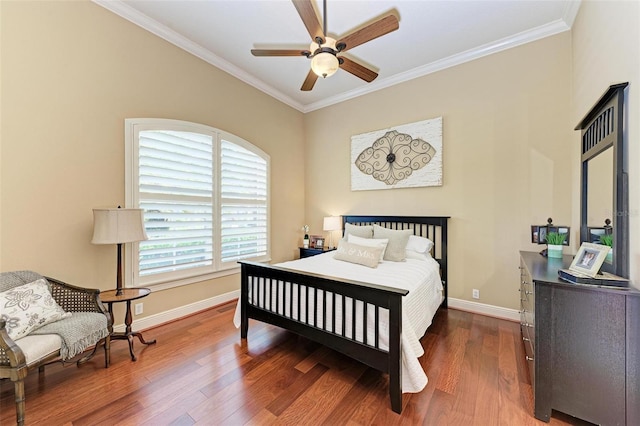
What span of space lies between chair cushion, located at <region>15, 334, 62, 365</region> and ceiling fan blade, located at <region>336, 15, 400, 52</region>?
9.49 feet

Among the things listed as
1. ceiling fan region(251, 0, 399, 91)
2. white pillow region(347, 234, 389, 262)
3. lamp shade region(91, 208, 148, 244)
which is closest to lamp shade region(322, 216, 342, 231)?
white pillow region(347, 234, 389, 262)

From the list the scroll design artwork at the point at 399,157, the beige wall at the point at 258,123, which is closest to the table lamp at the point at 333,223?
the beige wall at the point at 258,123

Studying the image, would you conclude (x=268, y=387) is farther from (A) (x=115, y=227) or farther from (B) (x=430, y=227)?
(B) (x=430, y=227)

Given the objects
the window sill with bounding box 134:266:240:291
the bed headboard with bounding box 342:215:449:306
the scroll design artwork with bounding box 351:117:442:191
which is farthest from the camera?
the scroll design artwork with bounding box 351:117:442:191

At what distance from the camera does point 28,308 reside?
173 centimetres

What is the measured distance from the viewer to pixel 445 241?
11.1 ft

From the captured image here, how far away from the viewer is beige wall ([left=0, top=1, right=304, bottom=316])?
2031 mm

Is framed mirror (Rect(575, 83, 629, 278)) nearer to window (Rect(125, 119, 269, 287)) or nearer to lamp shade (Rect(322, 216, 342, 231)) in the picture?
lamp shade (Rect(322, 216, 342, 231))

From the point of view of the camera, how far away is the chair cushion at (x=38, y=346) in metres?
1.55

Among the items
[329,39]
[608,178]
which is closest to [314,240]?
[329,39]

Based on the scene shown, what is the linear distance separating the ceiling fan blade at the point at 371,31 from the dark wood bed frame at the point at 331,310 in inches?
74.3

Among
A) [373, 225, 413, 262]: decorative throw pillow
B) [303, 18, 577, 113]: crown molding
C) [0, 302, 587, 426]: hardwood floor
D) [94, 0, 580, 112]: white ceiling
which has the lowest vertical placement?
[0, 302, 587, 426]: hardwood floor

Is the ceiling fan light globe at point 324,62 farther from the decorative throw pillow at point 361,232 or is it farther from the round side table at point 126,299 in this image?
the round side table at point 126,299

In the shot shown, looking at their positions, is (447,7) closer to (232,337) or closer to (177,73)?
(177,73)
